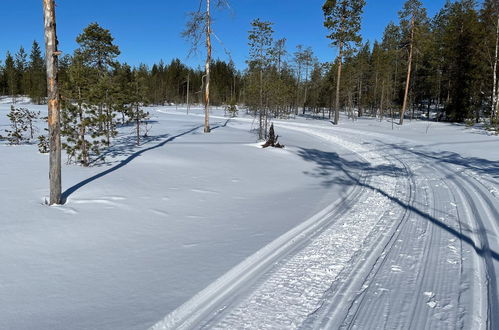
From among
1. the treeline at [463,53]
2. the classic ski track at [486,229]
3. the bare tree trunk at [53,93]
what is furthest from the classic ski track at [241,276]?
the treeline at [463,53]

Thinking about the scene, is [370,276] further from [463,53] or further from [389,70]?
[389,70]

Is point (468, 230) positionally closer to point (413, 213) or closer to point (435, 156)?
point (413, 213)

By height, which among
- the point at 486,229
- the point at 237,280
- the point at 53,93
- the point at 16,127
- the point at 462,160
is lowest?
the point at 237,280

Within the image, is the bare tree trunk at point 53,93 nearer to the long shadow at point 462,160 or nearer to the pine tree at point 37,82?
the long shadow at point 462,160

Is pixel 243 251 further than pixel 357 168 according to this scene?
No

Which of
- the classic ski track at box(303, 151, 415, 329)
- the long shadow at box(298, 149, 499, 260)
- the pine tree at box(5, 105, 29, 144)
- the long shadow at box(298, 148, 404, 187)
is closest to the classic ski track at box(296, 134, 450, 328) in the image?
the classic ski track at box(303, 151, 415, 329)

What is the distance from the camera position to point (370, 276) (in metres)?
4.03

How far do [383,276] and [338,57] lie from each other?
30.5 m

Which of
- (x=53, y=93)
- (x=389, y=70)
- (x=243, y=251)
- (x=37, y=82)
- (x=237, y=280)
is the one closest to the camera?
(x=237, y=280)

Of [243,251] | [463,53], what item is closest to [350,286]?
[243,251]

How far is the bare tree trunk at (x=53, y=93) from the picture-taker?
577cm

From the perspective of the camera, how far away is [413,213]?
6566mm

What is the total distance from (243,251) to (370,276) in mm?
1787

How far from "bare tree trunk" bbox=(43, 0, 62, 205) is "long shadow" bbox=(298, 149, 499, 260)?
23.1 feet
